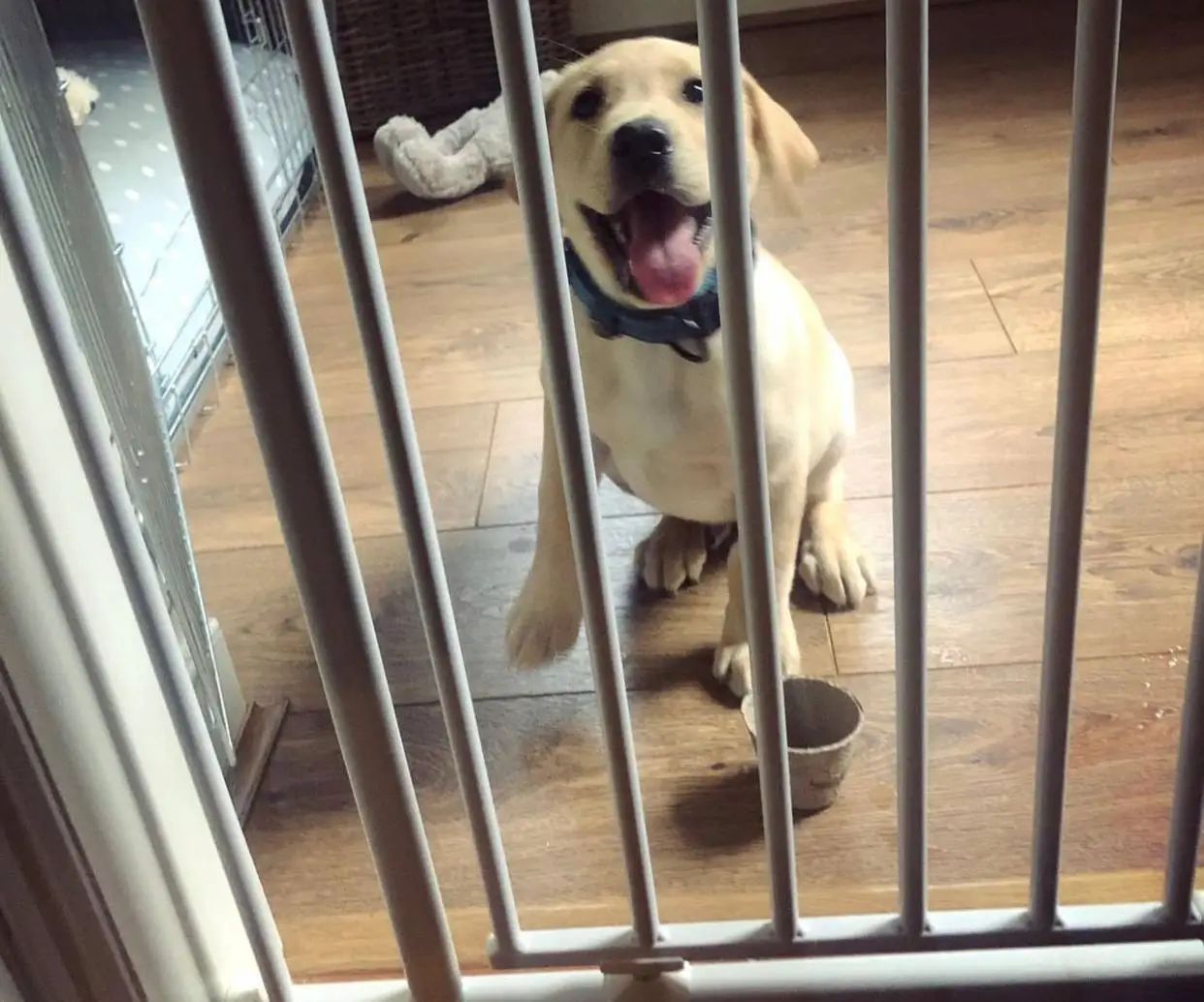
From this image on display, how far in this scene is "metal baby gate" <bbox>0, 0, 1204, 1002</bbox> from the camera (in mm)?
468

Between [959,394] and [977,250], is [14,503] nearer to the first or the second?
[959,394]

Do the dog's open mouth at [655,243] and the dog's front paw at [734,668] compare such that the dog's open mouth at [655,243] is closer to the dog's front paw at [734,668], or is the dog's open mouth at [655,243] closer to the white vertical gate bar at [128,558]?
the dog's front paw at [734,668]

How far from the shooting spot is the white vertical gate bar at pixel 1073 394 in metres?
0.46

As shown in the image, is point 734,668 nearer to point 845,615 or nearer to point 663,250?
point 845,615

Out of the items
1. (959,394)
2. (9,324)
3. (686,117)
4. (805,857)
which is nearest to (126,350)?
(9,324)

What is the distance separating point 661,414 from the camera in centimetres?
94

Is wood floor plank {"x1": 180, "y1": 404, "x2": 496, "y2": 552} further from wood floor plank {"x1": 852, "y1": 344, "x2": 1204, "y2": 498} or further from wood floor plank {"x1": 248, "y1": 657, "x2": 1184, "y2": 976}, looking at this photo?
wood floor plank {"x1": 852, "y1": 344, "x2": 1204, "y2": 498}

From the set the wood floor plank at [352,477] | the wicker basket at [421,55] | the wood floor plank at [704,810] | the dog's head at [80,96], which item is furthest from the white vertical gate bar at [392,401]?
the wicker basket at [421,55]

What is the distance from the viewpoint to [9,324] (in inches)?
21.9

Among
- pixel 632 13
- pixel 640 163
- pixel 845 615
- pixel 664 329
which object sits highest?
pixel 640 163

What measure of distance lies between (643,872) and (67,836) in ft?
0.93

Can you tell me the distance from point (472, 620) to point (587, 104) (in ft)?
Answer: 1.54

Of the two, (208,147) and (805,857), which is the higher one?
(208,147)

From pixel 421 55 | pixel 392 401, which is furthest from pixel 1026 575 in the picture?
pixel 421 55
